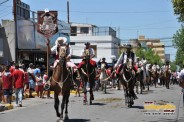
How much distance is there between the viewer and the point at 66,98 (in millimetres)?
14938

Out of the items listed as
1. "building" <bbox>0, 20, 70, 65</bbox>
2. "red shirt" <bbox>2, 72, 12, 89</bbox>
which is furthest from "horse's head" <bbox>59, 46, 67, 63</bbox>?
"building" <bbox>0, 20, 70, 65</bbox>

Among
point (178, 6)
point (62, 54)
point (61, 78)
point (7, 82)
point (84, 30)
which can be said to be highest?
point (84, 30)

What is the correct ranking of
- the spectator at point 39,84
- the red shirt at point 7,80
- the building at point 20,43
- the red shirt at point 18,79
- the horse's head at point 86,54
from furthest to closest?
the building at point 20,43, the spectator at point 39,84, the red shirt at point 7,80, the red shirt at point 18,79, the horse's head at point 86,54

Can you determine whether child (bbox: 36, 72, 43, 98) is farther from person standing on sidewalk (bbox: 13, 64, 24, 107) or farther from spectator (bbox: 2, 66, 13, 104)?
person standing on sidewalk (bbox: 13, 64, 24, 107)

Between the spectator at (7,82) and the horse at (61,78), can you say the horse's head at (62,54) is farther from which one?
the spectator at (7,82)

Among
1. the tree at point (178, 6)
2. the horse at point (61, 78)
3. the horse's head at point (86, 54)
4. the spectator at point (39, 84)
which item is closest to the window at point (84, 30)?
the spectator at point (39, 84)

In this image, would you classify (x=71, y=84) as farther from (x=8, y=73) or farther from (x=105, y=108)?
(x=8, y=73)

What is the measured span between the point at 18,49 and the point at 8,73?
1856 centimetres

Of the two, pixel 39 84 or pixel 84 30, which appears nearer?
pixel 39 84

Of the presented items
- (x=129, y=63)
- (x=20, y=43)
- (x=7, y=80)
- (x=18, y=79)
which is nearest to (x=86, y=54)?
(x=129, y=63)

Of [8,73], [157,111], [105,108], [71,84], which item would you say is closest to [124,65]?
[105,108]

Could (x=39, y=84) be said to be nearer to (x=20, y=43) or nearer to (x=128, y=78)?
(x=128, y=78)

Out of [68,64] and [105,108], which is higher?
[68,64]

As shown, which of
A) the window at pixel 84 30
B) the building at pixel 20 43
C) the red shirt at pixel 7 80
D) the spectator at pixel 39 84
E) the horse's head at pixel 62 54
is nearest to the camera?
Result: the horse's head at pixel 62 54
